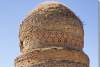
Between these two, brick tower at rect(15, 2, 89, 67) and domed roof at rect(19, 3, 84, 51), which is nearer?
brick tower at rect(15, 2, 89, 67)

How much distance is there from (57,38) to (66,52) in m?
0.85

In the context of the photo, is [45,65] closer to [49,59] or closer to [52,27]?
[49,59]

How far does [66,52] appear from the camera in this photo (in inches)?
412

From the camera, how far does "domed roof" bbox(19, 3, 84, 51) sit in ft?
35.5

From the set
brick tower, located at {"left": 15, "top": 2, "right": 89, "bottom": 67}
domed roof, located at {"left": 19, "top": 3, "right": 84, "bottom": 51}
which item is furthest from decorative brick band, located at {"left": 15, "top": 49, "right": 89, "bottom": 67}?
domed roof, located at {"left": 19, "top": 3, "right": 84, "bottom": 51}

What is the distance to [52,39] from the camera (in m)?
10.8

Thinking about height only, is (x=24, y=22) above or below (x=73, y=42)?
above

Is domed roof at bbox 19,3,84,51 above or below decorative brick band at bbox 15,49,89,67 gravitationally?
above

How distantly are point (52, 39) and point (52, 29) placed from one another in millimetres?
496

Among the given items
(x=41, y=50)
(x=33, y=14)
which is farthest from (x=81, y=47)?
(x=33, y=14)

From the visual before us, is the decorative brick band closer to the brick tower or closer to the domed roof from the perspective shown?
the brick tower

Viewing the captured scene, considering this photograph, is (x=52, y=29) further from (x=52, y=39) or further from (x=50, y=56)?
(x=50, y=56)

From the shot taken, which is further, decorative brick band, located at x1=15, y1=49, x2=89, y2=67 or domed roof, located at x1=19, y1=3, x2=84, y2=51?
domed roof, located at x1=19, y1=3, x2=84, y2=51

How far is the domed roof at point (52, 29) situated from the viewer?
1081cm
